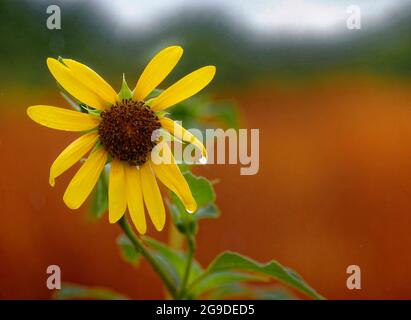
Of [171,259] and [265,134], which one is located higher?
[265,134]

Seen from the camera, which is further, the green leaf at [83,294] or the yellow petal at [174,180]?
the green leaf at [83,294]

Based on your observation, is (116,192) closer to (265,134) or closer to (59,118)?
(59,118)

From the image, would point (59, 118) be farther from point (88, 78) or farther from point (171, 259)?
point (171, 259)

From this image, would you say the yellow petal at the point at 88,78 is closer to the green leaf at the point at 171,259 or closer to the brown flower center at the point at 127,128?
the brown flower center at the point at 127,128

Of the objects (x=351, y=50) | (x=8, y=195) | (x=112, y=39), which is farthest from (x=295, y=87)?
(x=8, y=195)

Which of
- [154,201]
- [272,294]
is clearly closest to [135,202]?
[154,201]

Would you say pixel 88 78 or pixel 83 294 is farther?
pixel 83 294

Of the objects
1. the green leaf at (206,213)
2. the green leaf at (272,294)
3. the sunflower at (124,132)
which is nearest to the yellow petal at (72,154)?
the sunflower at (124,132)
